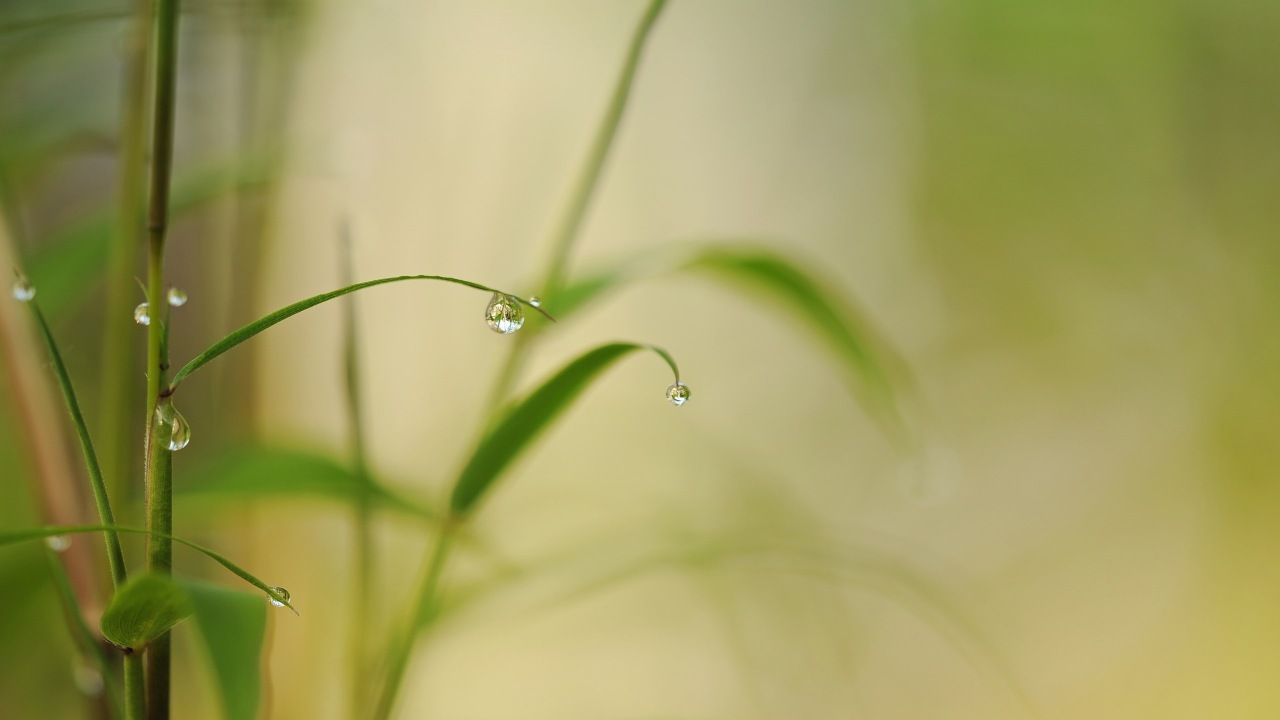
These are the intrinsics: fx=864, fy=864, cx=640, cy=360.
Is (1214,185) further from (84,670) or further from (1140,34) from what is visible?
(84,670)

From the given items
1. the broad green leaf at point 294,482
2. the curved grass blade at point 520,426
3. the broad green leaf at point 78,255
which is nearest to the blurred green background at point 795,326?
the broad green leaf at point 78,255

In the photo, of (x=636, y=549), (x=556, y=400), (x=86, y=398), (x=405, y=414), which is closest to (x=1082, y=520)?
(x=636, y=549)

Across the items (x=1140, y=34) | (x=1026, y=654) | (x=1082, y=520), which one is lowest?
(x=1026, y=654)

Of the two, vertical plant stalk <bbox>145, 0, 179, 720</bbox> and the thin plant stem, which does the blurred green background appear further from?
vertical plant stalk <bbox>145, 0, 179, 720</bbox>

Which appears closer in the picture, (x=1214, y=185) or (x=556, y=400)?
(x=556, y=400)

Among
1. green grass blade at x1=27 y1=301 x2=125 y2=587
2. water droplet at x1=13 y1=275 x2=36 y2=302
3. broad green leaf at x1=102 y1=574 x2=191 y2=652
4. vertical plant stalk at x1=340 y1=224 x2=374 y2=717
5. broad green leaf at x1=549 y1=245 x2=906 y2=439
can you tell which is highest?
broad green leaf at x1=549 y1=245 x2=906 y2=439

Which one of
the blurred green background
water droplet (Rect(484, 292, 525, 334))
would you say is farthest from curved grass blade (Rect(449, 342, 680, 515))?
the blurred green background

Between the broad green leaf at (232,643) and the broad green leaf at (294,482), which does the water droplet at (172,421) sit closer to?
the broad green leaf at (232,643)
